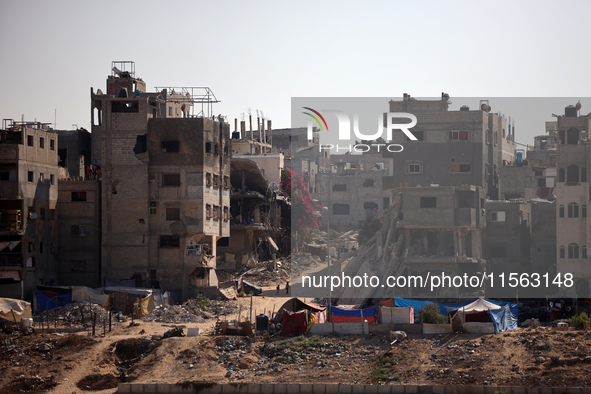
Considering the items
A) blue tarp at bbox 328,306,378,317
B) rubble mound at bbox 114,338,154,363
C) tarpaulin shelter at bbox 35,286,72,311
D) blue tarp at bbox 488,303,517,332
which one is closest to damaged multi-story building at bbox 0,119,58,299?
tarpaulin shelter at bbox 35,286,72,311

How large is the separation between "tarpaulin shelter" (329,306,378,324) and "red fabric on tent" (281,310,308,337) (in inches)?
49.9

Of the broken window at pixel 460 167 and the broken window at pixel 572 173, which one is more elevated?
the broken window at pixel 460 167

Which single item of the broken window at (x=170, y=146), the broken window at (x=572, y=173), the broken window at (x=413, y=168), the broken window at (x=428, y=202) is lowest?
the broken window at (x=428, y=202)

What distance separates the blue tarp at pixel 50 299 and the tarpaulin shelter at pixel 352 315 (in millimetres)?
12892

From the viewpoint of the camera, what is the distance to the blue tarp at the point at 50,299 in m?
46.6

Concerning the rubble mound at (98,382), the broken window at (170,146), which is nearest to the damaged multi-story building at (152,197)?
the broken window at (170,146)

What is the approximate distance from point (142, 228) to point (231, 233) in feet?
38.3

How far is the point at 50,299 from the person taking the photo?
46.7 meters

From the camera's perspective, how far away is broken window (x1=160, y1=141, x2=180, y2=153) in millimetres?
51172

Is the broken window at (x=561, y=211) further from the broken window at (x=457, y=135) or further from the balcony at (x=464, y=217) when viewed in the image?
the broken window at (x=457, y=135)

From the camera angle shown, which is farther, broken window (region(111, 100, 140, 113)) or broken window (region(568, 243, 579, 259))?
broken window (region(111, 100, 140, 113))

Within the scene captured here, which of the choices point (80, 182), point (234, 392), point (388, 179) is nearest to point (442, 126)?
point (388, 179)

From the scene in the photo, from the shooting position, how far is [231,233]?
204ft

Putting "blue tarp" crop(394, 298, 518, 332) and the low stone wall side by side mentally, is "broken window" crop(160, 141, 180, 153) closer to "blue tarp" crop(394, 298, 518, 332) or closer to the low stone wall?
"blue tarp" crop(394, 298, 518, 332)
